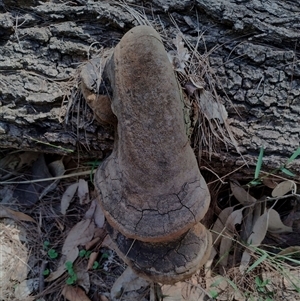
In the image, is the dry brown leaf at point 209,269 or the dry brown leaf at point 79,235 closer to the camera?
the dry brown leaf at point 209,269

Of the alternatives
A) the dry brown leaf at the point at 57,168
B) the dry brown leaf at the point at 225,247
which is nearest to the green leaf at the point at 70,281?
the dry brown leaf at the point at 57,168

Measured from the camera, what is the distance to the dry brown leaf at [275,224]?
2.20 meters

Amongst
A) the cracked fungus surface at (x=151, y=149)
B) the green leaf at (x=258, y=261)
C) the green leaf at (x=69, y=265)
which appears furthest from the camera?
the green leaf at (x=69, y=265)

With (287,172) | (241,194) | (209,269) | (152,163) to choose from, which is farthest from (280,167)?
(152,163)

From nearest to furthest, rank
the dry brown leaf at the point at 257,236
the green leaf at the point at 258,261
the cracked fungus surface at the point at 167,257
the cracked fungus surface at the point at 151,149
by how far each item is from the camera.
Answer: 1. the cracked fungus surface at the point at 151,149
2. the cracked fungus surface at the point at 167,257
3. the green leaf at the point at 258,261
4. the dry brown leaf at the point at 257,236

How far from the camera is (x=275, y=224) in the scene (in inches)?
87.6

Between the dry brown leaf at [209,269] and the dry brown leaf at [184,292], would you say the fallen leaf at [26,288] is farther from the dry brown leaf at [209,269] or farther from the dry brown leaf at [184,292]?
the dry brown leaf at [209,269]

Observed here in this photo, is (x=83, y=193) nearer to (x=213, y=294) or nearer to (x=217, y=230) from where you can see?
(x=217, y=230)

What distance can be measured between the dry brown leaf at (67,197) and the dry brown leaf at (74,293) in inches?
18.0

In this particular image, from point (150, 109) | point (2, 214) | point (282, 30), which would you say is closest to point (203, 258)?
point (150, 109)

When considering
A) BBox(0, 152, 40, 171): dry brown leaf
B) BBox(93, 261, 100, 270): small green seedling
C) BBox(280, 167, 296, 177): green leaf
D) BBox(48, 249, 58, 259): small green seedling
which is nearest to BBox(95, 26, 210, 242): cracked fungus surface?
BBox(280, 167, 296, 177): green leaf

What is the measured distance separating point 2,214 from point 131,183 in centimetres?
130

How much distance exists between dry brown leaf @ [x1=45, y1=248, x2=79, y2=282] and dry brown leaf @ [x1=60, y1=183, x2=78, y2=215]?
261 mm

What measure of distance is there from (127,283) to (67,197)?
659 millimetres
